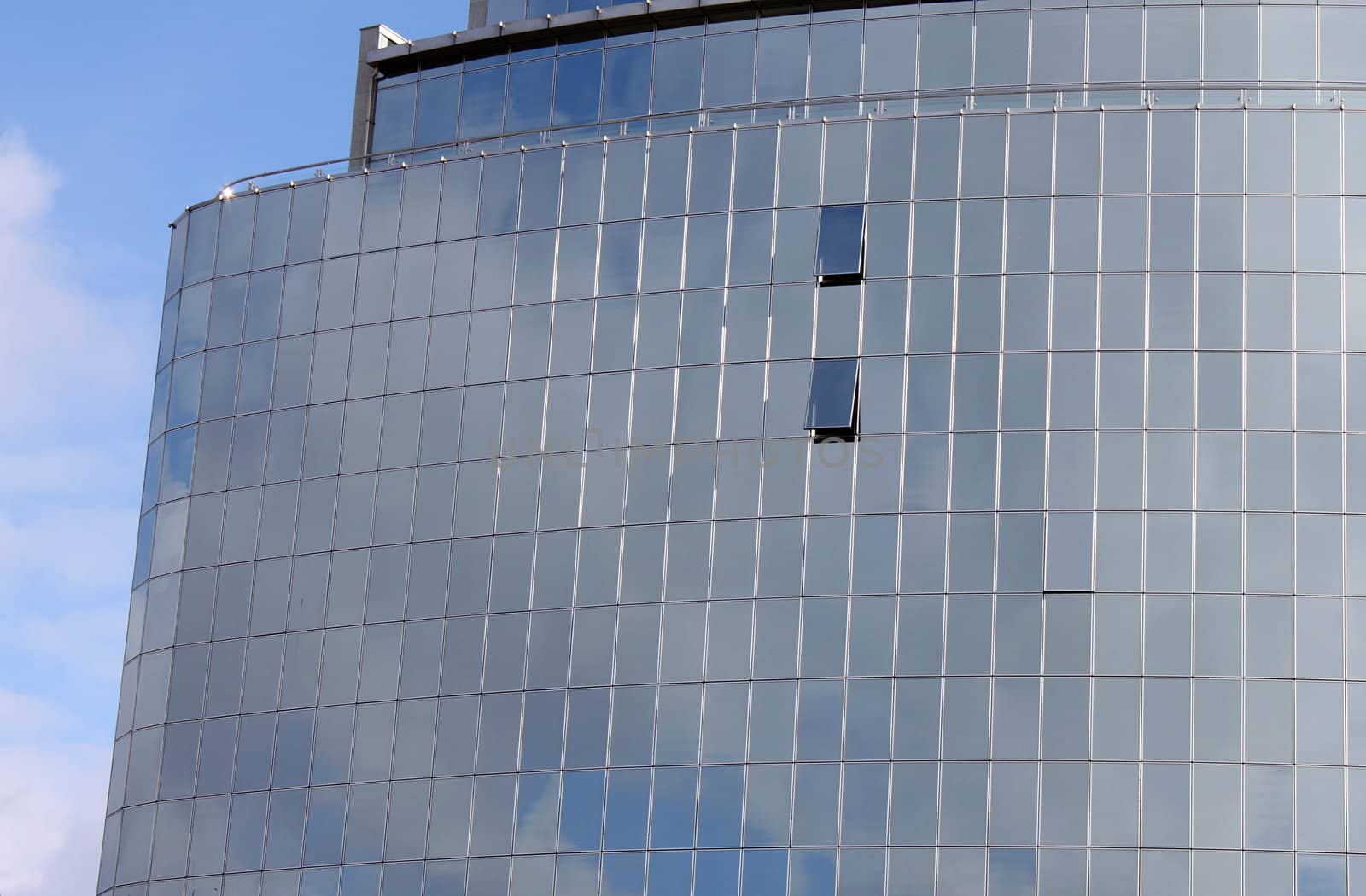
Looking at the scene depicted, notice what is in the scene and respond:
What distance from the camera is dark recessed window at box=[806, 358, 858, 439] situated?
56312mm

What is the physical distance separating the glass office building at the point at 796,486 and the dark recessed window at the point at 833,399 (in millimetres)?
111

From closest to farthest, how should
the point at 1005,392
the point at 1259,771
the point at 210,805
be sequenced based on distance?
the point at 1259,771 < the point at 1005,392 < the point at 210,805

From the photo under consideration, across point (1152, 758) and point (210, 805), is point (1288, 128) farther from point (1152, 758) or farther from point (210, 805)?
point (210, 805)

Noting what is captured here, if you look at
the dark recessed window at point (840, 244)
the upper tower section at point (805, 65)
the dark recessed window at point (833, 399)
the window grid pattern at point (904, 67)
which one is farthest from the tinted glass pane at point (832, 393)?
the window grid pattern at point (904, 67)

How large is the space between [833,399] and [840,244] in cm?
438

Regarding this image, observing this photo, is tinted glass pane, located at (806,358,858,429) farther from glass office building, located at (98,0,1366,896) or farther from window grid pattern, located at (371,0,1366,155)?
window grid pattern, located at (371,0,1366,155)

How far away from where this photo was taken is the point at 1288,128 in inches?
2250

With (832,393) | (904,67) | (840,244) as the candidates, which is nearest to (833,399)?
(832,393)

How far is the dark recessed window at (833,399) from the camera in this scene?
5631 cm

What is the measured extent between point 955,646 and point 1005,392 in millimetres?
6806

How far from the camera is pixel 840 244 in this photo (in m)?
58.0

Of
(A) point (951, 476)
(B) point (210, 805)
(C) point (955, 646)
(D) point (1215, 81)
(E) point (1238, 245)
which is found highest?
(D) point (1215, 81)

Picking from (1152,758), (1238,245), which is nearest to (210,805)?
(1152,758)

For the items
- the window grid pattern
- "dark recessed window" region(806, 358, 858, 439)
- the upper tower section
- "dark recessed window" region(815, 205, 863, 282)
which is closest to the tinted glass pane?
"dark recessed window" region(806, 358, 858, 439)
